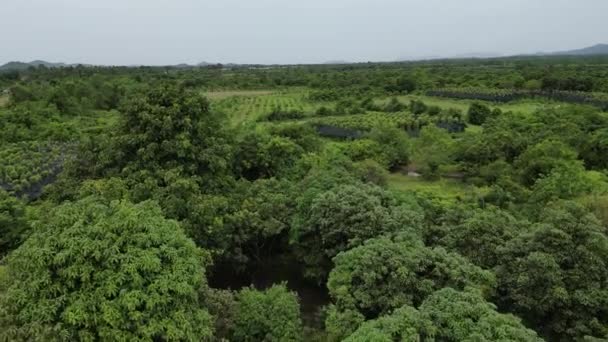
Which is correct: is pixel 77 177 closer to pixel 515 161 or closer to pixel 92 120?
pixel 515 161

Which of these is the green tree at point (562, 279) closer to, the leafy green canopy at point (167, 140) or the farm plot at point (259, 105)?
the leafy green canopy at point (167, 140)

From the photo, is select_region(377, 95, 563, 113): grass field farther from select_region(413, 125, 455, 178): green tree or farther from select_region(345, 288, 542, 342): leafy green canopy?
select_region(345, 288, 542, 342): leafy green canopy

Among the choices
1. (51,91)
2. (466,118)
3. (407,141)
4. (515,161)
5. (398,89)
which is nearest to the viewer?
(515,161)

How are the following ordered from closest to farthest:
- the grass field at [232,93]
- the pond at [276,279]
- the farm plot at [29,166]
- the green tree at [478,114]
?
1. the pond at [276,279]
2. the farm plot at [29,166]
3. the green tree at [478,114]
4. the grass field at [232,93]

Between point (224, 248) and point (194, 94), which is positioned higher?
point (194, 94)

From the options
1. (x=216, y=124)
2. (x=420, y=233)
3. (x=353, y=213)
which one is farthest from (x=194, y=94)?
(x=420, y=233)

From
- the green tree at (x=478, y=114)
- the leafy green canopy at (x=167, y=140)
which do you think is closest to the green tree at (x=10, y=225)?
the leafy green canopy at (x=167, y=140)

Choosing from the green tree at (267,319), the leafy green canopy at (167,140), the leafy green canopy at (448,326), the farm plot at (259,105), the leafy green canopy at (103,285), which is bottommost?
the green tree at (267,319)
